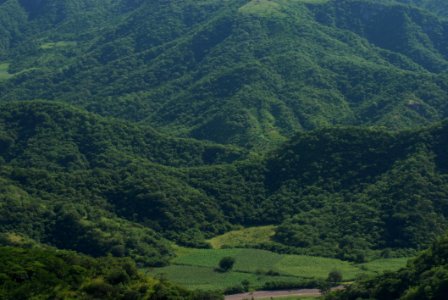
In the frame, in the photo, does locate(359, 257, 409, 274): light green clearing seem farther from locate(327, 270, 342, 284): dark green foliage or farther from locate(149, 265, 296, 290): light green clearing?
locate(149, 265, 296, 290): light green clearing

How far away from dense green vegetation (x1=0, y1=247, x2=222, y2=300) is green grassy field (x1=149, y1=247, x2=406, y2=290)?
32567 millimetres

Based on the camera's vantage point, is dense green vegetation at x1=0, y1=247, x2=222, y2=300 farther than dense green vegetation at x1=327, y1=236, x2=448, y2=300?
No

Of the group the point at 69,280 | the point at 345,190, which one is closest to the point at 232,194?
the point at 345,190

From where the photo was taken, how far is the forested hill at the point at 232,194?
14150 cm

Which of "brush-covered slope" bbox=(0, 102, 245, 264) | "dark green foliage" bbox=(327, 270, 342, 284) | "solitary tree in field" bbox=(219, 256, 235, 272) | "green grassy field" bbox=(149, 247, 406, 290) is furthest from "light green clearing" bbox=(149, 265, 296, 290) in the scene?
"dark green foliage" bbox=(327, 270, 342, 284)

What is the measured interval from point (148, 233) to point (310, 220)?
29763mm

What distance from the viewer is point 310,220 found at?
504 ft

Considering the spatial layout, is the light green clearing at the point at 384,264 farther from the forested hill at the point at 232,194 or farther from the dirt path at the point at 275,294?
the dirt path at the point at 275,294

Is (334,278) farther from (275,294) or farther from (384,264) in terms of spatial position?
(384,264)

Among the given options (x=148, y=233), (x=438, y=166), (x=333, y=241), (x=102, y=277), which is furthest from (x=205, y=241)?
(x=102, y=277)

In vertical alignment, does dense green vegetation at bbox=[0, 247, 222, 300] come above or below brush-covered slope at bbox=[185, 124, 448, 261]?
above

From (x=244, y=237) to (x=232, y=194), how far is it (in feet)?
52.7

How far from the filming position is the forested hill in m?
142

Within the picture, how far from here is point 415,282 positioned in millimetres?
93438
